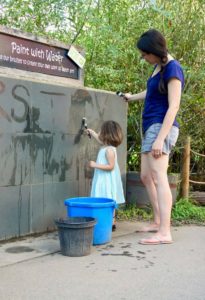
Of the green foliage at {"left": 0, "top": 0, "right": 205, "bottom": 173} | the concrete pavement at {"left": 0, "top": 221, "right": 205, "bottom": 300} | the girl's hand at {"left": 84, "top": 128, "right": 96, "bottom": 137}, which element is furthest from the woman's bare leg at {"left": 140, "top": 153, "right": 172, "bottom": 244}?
the green foliage at {"left": 0, "top": 0, "right": 205, "bottom": 173}

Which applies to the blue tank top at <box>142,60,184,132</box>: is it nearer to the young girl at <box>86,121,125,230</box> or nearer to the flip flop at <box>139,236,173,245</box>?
the young girl at <box>86,121,125,230</box>

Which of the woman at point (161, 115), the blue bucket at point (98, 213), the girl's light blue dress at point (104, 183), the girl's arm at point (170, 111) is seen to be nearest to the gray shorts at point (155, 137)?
the woman at point (161, 115)

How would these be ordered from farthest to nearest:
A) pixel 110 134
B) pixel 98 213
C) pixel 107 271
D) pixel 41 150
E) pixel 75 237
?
pixel 110 134 → pixel 41 150 → pixel 98 213 → pixel 75 237 → pixel 107 271

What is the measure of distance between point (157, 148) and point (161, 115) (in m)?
0.36

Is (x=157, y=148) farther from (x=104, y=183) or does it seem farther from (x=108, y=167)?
(x=104, y=183)

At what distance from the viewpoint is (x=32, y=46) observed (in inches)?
196

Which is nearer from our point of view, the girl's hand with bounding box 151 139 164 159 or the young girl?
the girl's hand with bounding box 151 139 164 159

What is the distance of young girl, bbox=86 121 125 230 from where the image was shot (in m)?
5.04

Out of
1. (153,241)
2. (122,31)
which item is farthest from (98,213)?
(122,31)

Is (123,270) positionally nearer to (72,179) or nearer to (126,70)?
(72,179)

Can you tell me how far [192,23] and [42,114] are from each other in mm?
2836

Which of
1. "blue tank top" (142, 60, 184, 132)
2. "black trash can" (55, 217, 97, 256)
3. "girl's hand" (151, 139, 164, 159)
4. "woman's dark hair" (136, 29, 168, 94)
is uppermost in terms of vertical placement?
"woman's dark hair" (136, 29, 168, 94)

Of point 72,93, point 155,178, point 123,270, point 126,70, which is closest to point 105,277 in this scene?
point 123,270

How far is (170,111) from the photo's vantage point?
448cm
